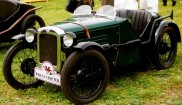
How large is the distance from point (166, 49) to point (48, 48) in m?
2.33

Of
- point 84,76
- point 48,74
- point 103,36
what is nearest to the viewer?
point 84,76

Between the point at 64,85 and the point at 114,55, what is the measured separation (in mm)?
1204

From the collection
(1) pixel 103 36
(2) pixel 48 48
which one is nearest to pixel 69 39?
(2) pixel 48 48

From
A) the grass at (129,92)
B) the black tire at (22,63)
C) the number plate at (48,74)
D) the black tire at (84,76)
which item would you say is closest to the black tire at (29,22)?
the grass at (129,92)

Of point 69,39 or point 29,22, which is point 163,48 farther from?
point 29,22

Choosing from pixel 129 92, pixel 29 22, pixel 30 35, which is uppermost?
pixel 30 35

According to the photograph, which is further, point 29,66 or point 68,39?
point 29,66

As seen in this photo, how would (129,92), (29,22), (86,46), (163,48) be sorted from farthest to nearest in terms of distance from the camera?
(29,22)
(163,48)
(129,92)
(86,46)

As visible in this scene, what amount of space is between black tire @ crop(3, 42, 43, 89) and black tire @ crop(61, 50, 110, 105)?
0.84 metres

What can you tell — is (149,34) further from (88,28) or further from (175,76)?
(88,28)

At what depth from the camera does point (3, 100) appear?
17.7ft

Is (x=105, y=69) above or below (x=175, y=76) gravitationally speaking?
above

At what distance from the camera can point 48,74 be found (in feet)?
17.1

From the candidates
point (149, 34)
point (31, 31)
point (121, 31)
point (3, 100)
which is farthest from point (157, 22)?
point (3, 100)
